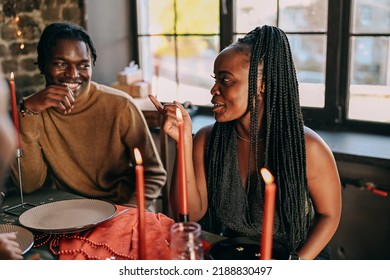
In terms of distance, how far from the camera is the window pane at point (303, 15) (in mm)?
2125

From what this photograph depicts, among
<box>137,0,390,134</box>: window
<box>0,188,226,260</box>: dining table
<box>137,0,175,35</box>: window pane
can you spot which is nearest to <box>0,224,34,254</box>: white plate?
<box>0,188,226,260</box>: dining table

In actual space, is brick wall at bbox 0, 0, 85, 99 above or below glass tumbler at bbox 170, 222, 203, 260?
above

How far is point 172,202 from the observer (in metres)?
1.44

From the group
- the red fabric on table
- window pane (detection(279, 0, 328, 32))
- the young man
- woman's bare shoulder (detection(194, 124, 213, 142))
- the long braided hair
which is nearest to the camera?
the red fabric on table

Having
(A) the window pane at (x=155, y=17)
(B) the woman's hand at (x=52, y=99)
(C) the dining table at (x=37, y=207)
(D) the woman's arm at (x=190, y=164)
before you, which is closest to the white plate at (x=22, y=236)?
(C) the dining table at (x=37, y=207)

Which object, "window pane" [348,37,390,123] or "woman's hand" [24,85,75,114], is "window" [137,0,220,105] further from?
"woman's hand" [24,85,75,114]

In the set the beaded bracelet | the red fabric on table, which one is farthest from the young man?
the red fabric on table

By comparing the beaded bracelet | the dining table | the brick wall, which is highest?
the brick wall

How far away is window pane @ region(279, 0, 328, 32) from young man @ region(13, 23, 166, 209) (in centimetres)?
85

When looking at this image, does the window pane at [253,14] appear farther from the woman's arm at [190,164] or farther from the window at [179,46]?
the woman's arm at [190,164]

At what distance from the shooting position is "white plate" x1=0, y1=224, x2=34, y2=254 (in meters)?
1.08

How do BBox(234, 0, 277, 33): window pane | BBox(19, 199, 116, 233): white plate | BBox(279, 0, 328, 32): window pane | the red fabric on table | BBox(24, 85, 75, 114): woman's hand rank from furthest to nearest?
BBox(234, 0, 277, 33): window pane
BBox(279, 0, 328, 32): window pane
BBox(24, 85, 75, 114): woman's hand
BBox(19, 199, 116, 233): white plate
the red fabric on table

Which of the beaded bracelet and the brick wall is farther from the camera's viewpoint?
the brick wall
